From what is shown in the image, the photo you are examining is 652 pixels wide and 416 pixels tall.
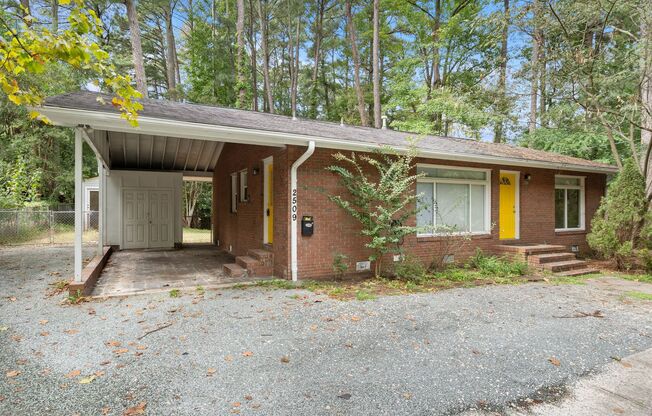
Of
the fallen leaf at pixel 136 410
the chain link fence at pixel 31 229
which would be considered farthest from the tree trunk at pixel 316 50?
the fallen leaf at pixel 136 410

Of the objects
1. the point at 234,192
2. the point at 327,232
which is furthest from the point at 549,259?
the point at 234,192

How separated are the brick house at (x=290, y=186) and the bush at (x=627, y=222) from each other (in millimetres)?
1035

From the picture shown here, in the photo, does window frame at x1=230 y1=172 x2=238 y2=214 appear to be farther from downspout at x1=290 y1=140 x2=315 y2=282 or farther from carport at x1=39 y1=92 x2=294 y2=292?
downspout at x1=290 y1=140 x2=315 y2=282

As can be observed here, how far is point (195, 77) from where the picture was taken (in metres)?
21.9

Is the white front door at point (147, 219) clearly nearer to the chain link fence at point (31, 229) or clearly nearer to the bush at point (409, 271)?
the chain link fence at point (31, 229)

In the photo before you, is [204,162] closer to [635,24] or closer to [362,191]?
[362,191]

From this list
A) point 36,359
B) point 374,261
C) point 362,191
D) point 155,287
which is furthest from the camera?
point 374,261

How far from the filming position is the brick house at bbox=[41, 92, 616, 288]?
611 centimetres

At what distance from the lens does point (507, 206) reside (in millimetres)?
9133

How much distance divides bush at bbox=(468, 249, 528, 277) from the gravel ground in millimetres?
1733

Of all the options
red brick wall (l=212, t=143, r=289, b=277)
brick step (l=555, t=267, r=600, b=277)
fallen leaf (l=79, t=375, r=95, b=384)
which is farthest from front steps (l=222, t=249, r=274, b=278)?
brick step (l=555, t=267, r=600, b=277)

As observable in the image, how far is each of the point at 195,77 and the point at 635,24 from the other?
20639 millimetres

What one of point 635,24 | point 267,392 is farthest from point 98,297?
point 635,24

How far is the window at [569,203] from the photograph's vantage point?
33.4 ft
